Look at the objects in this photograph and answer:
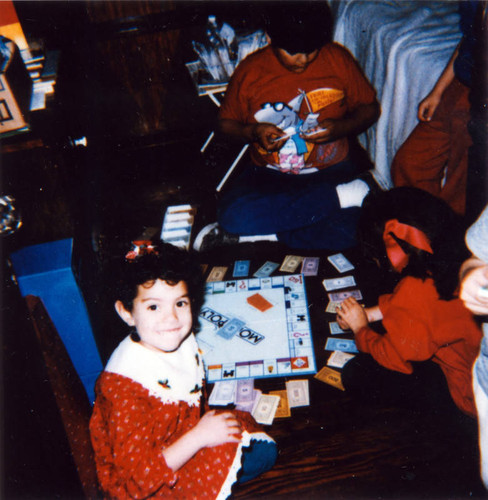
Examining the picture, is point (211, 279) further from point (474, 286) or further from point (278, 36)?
point (474, 286)

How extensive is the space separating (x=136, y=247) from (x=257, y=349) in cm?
68

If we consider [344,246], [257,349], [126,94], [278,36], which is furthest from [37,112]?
[126,94]

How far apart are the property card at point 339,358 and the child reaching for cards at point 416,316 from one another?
0.07 m

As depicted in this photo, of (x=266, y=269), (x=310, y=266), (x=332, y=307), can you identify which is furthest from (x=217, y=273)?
(x=332, y=307)

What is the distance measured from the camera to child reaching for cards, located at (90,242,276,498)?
3.62ft

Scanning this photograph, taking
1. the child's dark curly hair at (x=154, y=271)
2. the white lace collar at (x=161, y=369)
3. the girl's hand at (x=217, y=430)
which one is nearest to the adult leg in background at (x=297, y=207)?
the child's dark curly hair at (x=154, y=271)

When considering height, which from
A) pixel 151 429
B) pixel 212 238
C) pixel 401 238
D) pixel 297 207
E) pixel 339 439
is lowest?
pixel 339 439

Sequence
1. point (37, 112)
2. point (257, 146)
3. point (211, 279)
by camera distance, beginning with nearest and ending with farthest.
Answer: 1. point (37, 112)
2. point (211, 279)
3. point (257, 146)

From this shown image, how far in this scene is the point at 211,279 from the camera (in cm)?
213

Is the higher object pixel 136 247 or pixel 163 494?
pixel 136 247

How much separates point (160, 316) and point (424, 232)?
88 cm

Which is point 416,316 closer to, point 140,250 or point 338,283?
point 338,283

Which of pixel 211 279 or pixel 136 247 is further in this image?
pixel 211 279

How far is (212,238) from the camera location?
2.36 m
